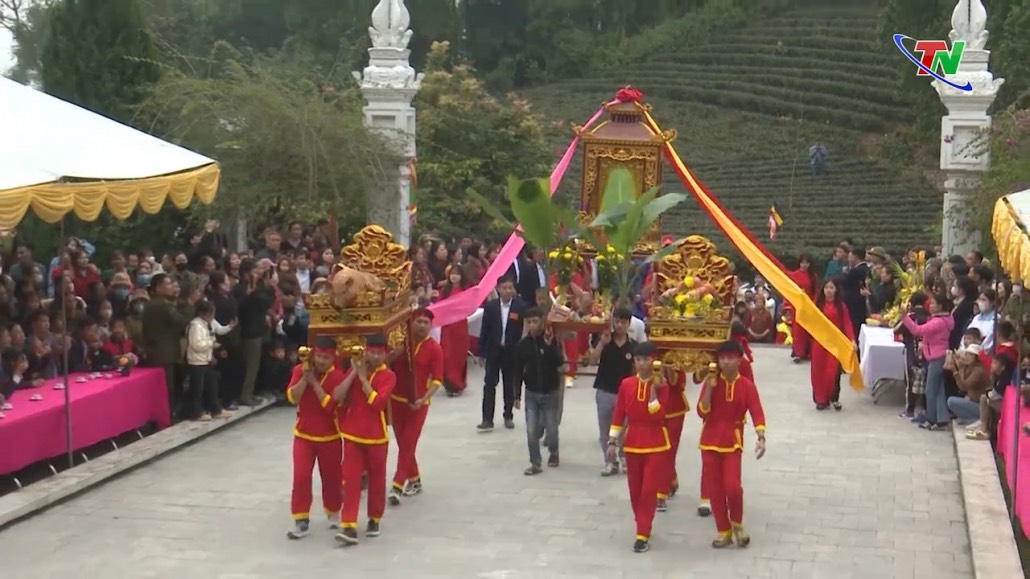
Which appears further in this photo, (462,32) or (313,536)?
(462,32)

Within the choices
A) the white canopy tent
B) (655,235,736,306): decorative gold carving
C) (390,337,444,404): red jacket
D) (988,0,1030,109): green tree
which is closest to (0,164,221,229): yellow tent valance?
the white canopy tent

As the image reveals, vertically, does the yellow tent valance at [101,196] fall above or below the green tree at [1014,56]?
below

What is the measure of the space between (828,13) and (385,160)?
32835mm

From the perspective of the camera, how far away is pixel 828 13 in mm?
47781

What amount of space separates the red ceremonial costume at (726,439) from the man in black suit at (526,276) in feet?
21.9

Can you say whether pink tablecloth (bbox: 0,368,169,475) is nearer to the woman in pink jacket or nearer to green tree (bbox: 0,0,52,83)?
the woman in pink jacket

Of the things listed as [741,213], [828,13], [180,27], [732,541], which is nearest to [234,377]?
[732,541]

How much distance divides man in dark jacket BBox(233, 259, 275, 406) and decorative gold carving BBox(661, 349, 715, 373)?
5152 millimetres

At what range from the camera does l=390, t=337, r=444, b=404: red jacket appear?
9.46 meters

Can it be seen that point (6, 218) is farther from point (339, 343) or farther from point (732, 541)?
point (732, 541)

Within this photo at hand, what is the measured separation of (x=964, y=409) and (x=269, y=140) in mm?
9688

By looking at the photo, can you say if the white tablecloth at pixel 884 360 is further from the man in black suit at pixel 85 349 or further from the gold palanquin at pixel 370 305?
the man in black suit at pixel 85 349

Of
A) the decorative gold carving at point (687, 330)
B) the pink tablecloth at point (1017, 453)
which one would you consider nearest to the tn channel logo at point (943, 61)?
the pink tablecloth at point (1017, 453)

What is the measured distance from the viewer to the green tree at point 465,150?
2523 centimetres
